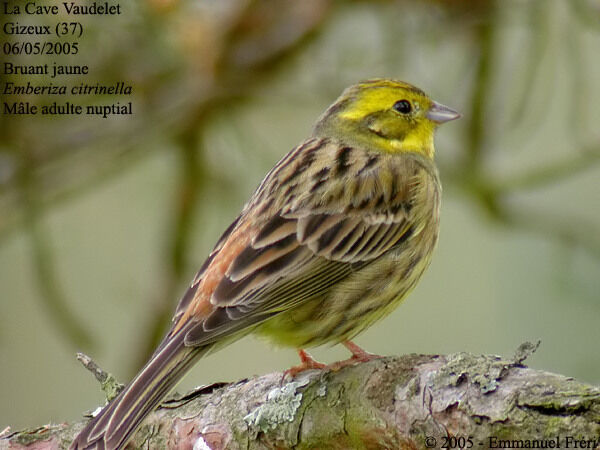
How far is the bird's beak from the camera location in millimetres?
4402

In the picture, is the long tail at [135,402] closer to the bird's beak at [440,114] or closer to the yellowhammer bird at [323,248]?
the yellowhammer bird at [323,248]

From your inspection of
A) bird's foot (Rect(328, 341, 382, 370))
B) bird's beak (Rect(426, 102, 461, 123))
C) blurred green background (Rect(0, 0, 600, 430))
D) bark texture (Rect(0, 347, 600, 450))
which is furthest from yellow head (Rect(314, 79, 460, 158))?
bark texture (Rect(0, 347, 600, 450))

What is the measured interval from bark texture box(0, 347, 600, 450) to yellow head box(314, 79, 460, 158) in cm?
147

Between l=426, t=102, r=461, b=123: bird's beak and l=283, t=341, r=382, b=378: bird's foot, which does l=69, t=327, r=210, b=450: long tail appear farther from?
l=426, t=102, r=461, b=123: bird's beak

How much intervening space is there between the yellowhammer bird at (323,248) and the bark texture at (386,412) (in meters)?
0.17

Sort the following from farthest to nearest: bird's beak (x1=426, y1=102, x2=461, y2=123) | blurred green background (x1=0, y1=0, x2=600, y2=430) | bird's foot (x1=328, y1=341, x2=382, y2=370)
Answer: blurred green background (x1=0, y1=0, x2=600, y2=430) < bird's beak (x1=426, y1=102, x2=461, y2=123) < bird's foot (x1=328, y1=341, x2=382, y2=370)

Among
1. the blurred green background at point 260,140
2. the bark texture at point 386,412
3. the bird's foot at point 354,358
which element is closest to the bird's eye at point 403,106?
the blurred green background at point 260,140

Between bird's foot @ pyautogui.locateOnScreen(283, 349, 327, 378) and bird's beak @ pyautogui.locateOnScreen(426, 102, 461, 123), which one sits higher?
bird's beak @ pyautogui.locateOnScreen(426, 102, 461, 123)

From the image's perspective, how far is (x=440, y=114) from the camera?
4445mm

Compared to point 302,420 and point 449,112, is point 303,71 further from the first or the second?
point 302,420

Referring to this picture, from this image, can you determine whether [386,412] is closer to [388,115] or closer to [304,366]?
[304,366]

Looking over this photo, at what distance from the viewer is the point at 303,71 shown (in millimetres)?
6117

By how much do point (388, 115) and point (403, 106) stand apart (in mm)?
78

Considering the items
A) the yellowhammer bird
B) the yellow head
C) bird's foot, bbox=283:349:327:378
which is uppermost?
the yellow head
